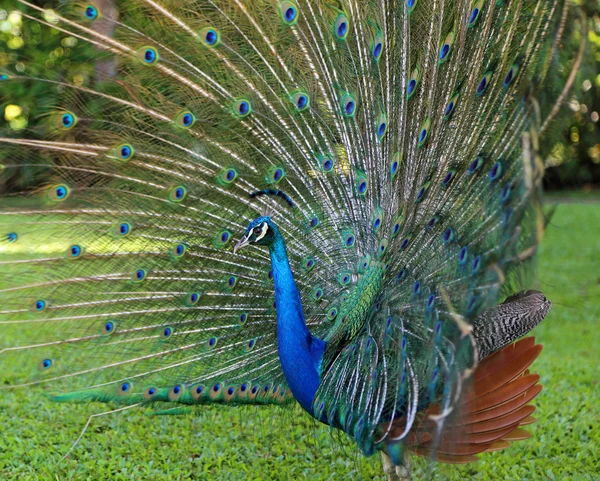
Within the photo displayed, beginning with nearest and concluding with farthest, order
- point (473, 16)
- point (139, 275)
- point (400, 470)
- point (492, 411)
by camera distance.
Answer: point (473, 16) → point (492, 411) → point (400, 470) → point (139, 275)

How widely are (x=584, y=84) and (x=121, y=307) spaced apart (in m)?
2.12

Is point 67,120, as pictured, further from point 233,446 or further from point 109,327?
point 233,446

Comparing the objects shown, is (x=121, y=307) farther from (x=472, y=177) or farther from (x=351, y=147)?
(x=472, y=177)

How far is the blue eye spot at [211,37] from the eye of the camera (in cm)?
292

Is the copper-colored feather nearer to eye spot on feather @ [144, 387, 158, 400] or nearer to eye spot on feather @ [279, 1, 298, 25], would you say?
eye spot on feather @ [144, 387, 158, 400]

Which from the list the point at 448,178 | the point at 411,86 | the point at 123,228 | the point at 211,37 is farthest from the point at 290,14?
the point at 123,228

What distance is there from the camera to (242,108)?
3.02 metres

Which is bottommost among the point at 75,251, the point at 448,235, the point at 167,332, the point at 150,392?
the point at 150,392

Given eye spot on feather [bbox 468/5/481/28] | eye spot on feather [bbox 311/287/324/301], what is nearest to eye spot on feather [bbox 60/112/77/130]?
eye spot on feather [bbox 311/287/324/301]

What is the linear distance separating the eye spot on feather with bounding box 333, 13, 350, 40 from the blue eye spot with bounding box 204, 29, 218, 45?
1.61 feet

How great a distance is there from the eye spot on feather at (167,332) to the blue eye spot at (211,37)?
127 centimetres

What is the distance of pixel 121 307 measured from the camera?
3188 millimetres

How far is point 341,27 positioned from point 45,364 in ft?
6.45

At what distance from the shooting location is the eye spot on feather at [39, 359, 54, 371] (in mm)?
3215
